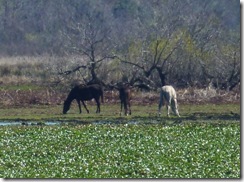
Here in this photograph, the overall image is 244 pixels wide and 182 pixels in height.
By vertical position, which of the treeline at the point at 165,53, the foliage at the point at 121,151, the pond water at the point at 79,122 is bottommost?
the foliage at the point at 121,151

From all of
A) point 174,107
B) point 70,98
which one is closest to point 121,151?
point 174,107

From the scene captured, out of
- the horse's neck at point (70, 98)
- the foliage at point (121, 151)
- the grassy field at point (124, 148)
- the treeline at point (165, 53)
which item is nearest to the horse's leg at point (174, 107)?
the grassy field at point (124, 148)

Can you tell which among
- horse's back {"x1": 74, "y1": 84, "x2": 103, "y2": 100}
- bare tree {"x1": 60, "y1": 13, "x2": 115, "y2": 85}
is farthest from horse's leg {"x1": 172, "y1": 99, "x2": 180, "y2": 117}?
bare tree {"x1": 60, "y1": 13, "x2": 115, "y2": 85}

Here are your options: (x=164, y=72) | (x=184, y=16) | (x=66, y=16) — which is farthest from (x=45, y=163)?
(x=66, y=16)

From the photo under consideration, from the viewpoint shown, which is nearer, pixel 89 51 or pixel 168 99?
pixel 168 99

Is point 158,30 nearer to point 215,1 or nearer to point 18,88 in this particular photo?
point 18,88

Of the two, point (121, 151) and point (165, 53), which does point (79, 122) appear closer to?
point (121, 151)

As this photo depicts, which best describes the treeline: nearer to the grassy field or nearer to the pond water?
the grassy field

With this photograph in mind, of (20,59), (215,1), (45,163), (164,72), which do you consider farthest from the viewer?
(215,1)

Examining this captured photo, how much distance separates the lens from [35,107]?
36562 millimetres

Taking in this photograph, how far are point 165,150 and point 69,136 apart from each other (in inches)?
150

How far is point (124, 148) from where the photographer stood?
20.6 meters

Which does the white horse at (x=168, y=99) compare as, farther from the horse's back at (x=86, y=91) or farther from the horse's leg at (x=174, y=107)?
the horse's back at (x=86, y=91)

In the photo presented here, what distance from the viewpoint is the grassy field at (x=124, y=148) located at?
1741cm
